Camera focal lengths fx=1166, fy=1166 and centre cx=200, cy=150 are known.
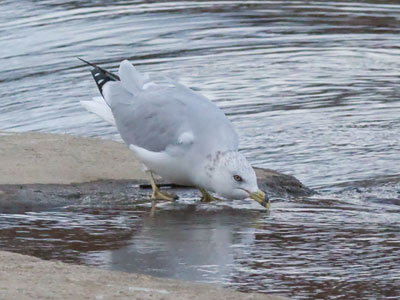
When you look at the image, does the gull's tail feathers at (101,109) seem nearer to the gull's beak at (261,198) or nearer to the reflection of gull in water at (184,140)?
the reflection of gull in water at (184,140)

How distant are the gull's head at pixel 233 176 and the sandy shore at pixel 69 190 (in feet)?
2.05

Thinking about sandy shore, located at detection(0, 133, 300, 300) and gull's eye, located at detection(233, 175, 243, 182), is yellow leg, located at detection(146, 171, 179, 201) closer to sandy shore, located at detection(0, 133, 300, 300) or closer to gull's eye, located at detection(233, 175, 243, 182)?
sandy shore, located at detection(0, 133, 300, 300)

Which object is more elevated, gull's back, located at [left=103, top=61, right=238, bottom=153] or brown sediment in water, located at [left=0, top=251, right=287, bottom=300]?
gull's back, located at [left=103, top=61, right=238, bottom=153]

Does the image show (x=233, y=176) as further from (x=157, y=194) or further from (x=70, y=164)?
(x=70, y=164)

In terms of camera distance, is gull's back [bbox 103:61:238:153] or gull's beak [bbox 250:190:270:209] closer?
gull's beak [bbox 250:190:270:209]

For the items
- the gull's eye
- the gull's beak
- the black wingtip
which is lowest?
the gull's beak

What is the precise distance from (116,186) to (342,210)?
132cm

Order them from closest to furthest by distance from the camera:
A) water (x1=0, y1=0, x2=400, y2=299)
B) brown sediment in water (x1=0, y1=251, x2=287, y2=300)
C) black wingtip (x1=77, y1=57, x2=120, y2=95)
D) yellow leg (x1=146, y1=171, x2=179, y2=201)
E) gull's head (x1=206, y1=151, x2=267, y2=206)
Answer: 1. brown sediment in water (x1=0, y1=251, x2=287, y2=300)
2. water (x1=0, y1=0, x2=400, y2=299)
3. gull's head (x1=206, y1=151, x2=267, y2=206)
4. yellow leg (x1=146, y1=171, x2=179, y2=201)
5. black wingtip (x1=77, y1=57, x2=120, y2=95)

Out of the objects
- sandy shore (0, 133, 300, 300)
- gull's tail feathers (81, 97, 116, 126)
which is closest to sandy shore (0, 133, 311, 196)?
sandy shore (0, 133, 300, 300)

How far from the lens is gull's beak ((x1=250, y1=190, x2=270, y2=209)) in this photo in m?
6.15

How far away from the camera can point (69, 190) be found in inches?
259

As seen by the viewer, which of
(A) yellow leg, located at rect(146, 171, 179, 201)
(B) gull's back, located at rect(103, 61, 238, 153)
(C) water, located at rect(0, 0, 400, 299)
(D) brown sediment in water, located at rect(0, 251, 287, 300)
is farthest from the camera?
(A) yellow leg, located at rect(146, 171, 179, 201)

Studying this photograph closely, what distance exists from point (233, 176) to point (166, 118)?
62 centimetres

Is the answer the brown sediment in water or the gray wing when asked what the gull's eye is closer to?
the gray wing
